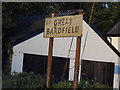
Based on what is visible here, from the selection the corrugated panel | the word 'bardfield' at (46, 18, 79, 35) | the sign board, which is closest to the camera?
the sign board

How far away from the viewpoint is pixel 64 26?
23.2ft

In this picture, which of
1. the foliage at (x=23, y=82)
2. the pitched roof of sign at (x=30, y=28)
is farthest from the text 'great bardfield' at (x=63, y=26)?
the pitched roof of sign at (x=30, y=28)

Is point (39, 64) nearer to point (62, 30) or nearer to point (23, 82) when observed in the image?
point (23, 82)

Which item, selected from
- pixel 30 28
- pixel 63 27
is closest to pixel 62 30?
pixel 63 27

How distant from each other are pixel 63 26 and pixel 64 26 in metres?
0.03

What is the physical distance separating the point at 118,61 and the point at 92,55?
142 cm

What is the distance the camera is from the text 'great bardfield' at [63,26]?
6834 mm

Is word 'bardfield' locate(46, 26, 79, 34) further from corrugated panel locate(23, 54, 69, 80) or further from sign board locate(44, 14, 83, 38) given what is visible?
corrugated panel locate(23, 54, 69, 80)

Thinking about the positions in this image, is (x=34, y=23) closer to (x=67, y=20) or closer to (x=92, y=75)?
(x=92, y=75)

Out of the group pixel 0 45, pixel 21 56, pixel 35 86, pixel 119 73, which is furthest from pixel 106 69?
pixel 35 86

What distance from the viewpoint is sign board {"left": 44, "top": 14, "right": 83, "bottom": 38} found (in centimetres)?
680

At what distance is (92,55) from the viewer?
51.9ft

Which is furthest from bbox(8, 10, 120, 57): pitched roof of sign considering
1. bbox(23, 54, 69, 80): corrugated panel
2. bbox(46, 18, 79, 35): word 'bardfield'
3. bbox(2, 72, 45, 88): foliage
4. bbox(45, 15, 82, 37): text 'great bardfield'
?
bbox(46, 18, 79, 35): word 'bardfield'

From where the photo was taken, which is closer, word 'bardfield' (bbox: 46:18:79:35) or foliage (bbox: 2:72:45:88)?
word 'bardfield' (bbox: 46:18:79:35)
